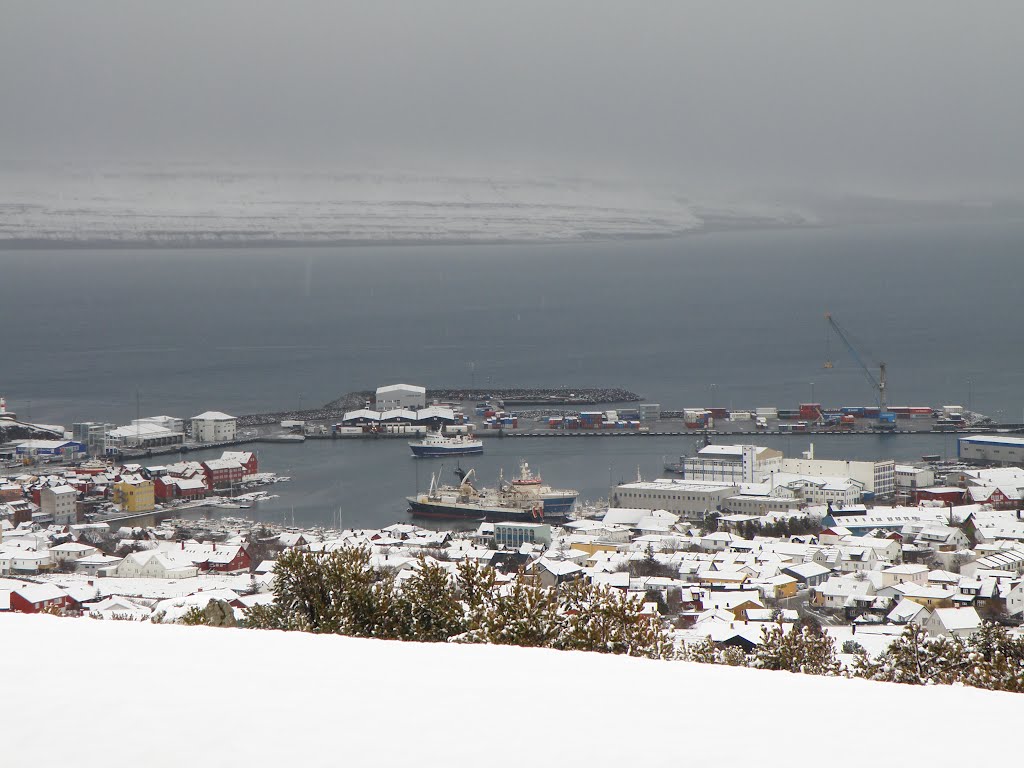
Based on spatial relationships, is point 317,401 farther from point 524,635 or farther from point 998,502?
point 524,635

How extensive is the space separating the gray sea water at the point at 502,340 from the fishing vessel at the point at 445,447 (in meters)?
0.21

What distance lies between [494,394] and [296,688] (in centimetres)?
1541

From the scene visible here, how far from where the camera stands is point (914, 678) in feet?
8.80

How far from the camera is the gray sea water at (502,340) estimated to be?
45.3 feet

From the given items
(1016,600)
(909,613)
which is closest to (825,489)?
(1016,600)

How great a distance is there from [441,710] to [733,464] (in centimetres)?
958

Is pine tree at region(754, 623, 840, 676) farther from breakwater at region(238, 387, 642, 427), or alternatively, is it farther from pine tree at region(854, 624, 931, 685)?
→ breakwater at region(238, 387, 642, 427)

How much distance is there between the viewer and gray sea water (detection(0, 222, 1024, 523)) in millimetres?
13812

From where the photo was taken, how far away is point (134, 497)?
10352 mm

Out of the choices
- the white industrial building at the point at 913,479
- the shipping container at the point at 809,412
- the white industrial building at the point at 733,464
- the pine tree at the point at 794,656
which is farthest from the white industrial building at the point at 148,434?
the pine tree at the point at 794,656

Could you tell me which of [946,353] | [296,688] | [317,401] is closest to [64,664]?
[296,688]

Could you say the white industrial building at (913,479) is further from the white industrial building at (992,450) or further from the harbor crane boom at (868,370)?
the harbor crane boom at (868,370)

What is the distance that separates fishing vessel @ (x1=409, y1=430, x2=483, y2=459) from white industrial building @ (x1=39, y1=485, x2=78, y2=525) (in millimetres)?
3809

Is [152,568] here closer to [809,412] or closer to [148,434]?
[148,434]
